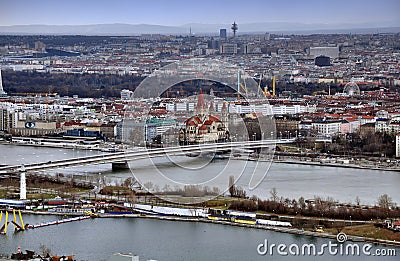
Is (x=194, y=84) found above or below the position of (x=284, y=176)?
above

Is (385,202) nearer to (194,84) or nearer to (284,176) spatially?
(284,176)

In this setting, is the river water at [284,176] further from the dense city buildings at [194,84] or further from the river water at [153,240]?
the dense city buildings at [194,84]

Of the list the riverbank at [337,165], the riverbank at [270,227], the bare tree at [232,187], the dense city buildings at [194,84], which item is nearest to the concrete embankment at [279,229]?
the riverbank at [270,227]

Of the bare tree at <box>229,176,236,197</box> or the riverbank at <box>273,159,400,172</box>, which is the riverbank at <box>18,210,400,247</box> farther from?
the riverbank at <box>273,159,400,172</box>

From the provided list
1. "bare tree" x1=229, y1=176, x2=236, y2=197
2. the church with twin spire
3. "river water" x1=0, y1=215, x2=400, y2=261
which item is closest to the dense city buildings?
the church with twin spire

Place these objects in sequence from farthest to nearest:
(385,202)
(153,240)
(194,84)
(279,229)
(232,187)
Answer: (194,84)
(232,187)
(385,202)
(279,229)
(153,240)

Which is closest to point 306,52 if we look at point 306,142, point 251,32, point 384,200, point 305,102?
point 251,32

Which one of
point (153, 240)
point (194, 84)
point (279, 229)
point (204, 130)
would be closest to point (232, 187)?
point (279, 229)

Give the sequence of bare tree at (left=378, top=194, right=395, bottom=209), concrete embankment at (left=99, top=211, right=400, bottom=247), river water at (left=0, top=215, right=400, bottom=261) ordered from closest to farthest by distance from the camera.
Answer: river water at (left=0, top=215, right=400, bottom=261) < concrete embankment at (left=99, top=211, right=400, bottom=247) < bare tree at (left=378, top=194, right=395, bottom=209)

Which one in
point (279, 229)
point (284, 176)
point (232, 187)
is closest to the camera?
point (279, 229)
